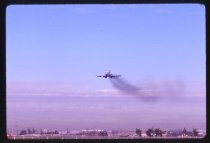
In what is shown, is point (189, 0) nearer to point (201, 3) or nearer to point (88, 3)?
point (201, 3)

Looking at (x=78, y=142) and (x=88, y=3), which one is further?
(x=88, y=3)

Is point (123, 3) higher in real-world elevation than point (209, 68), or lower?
higher

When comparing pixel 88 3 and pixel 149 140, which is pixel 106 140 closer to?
pixel 149 140

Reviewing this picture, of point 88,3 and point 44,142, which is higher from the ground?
point 88,3

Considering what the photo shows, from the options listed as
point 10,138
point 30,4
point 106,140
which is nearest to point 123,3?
point 30,4

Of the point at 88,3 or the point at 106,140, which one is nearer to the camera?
the point at 106,140

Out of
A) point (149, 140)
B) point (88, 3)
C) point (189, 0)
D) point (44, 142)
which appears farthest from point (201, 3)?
point (44, 142)
